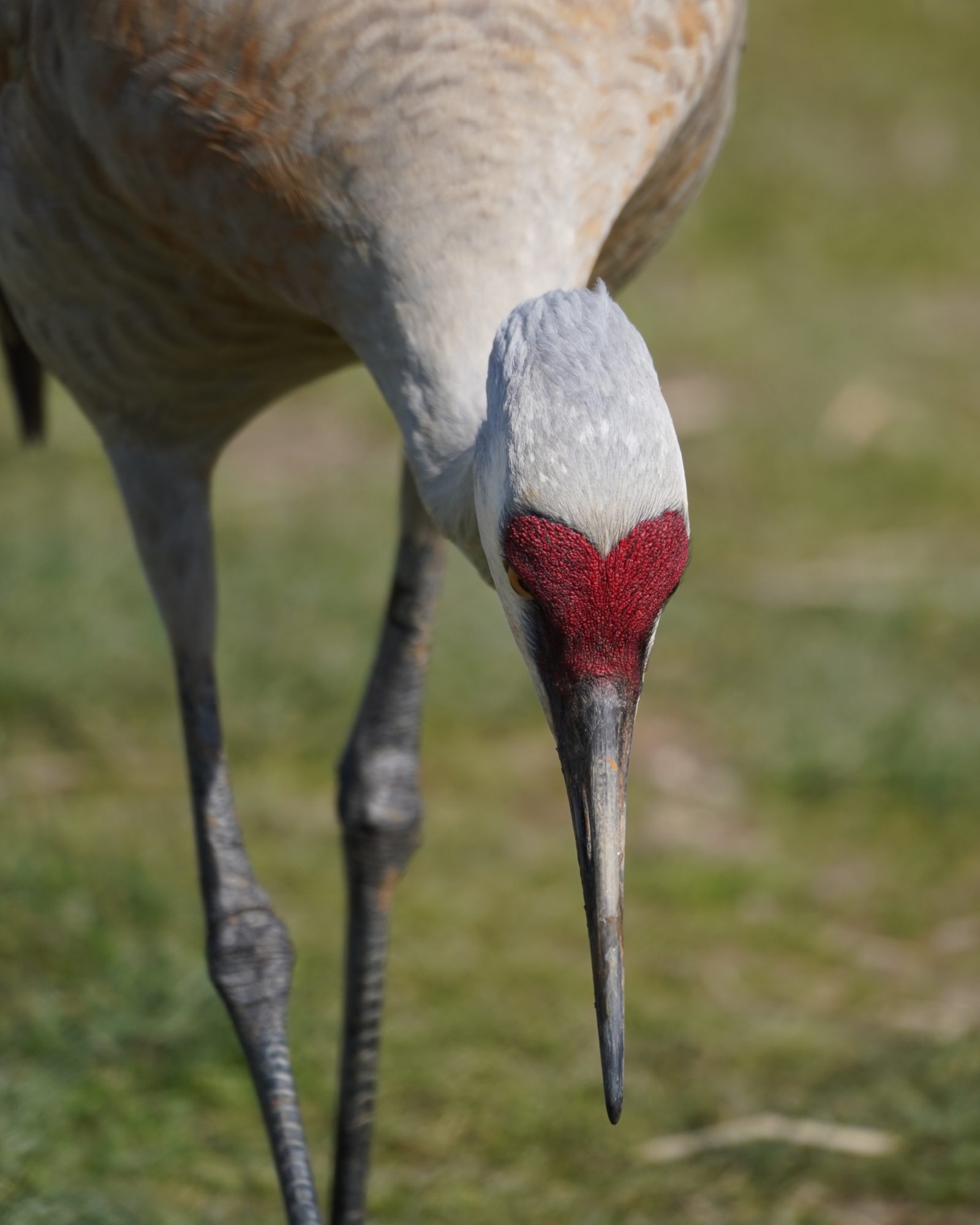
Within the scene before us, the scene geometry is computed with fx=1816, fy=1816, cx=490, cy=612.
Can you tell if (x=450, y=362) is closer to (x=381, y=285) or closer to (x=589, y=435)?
(x=381, y=285)

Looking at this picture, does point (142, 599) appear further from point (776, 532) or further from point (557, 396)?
Answer: point (557, 396)

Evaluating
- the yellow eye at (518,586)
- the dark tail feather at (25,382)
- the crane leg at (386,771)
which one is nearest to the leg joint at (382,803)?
the crane leg at (386,771)

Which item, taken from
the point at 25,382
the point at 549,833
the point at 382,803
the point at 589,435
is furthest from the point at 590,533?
the point at 549,833

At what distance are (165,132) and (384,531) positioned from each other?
3413mm

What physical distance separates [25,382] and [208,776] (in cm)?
113

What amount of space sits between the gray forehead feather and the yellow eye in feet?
0.23

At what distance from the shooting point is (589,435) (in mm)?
2111

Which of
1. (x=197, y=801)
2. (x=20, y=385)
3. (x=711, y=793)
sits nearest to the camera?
(x=197, y=801)

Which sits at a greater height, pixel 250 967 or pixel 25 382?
pixel 25 382

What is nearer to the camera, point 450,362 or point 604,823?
point 604,823

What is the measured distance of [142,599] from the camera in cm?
542

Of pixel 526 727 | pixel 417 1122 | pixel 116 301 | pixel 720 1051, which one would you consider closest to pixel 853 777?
pixel 526 727

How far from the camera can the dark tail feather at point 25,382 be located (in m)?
3.60

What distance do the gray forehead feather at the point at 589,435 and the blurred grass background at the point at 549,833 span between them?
1584 mm
